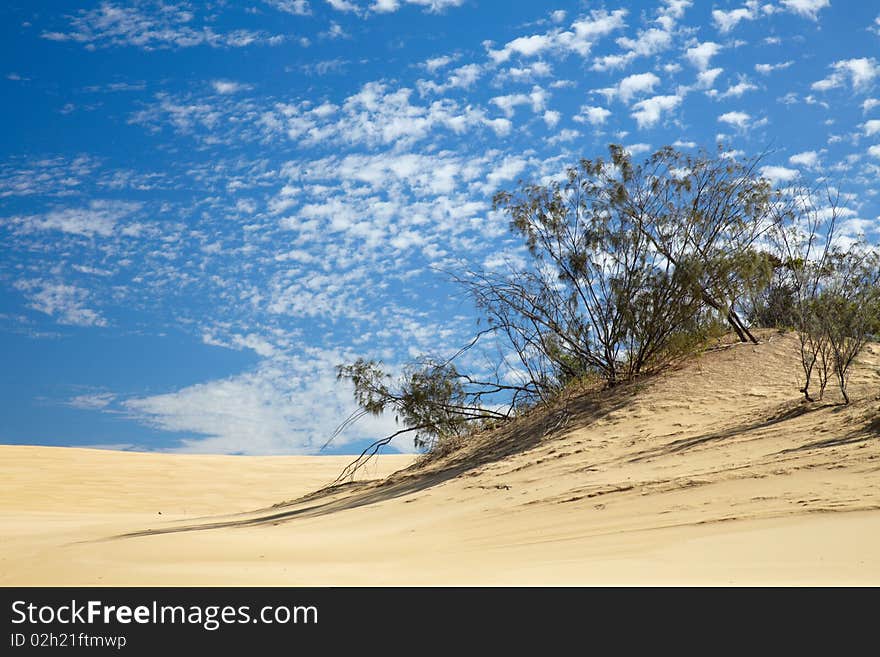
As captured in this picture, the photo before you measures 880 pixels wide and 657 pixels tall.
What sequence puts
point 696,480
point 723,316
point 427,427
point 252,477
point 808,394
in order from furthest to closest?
point 252,477 → point 427,427 → point 723,316 → point 808,394 → point 696,480

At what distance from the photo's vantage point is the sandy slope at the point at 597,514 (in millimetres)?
5605

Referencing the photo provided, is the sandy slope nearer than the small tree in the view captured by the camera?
Yes

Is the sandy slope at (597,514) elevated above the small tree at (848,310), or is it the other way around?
the small tree at (848,310)

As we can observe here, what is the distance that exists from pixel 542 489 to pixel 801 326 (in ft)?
16.9

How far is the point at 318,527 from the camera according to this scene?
10086 mm

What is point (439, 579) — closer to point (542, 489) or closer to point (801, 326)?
point (542, 489)

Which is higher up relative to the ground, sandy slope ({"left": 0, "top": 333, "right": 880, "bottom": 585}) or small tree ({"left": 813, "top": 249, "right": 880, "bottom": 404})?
small tree ({"left": 813, "top": 249, "right": 880, "bottom": 404})

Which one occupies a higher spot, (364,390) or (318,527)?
(364,390)

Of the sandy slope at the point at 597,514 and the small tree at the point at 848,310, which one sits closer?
the sandy slope at the point at 597,514

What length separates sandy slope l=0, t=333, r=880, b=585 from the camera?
5605 mm

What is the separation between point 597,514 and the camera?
7906 mm

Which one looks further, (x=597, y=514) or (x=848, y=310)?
(x=848, y=310)
